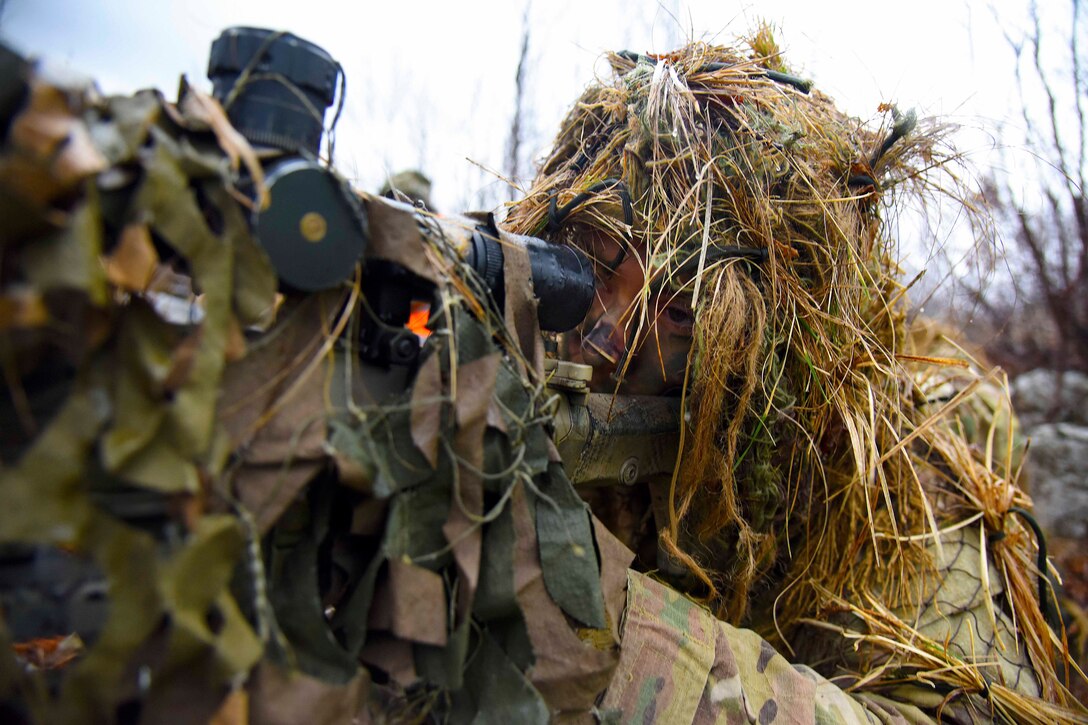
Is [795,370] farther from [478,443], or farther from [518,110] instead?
[518,110]

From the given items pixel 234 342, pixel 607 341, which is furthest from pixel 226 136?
pixel 607 341

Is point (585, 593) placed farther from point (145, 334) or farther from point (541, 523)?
point (145, 334)

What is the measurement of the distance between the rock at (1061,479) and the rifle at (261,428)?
18.2ft

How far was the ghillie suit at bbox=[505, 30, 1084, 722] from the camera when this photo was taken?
55.9 inches

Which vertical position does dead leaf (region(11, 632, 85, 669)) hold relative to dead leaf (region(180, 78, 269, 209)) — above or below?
below

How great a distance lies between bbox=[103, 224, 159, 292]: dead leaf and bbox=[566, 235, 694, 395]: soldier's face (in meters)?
0.91

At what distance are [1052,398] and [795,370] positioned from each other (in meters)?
6.19

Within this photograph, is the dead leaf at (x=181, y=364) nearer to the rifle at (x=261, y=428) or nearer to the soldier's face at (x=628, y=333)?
the rifle at (x=261, y=428)

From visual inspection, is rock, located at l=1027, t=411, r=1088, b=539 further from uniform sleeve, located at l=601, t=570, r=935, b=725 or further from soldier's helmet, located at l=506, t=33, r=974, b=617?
uniform sleeve, located at l=601, t=570, r=935, b=725

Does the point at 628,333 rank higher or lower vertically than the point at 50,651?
higher

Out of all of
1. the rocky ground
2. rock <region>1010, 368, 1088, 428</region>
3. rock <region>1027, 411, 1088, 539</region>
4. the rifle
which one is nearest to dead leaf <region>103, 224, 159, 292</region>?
the rifle

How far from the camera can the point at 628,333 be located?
4.85 ft

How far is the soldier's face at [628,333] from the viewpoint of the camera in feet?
4.73

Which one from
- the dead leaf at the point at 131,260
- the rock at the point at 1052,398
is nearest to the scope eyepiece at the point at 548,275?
the dead leaf at the point at 131,260
